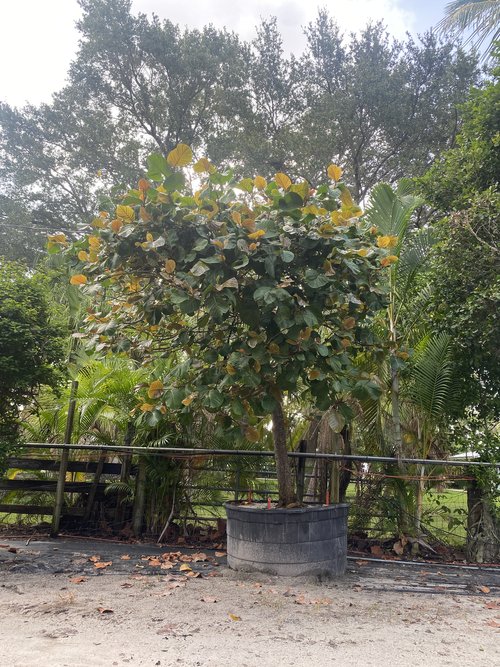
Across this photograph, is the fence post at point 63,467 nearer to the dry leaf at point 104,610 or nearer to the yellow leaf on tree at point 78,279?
the yellow leaf on tree at point 78,279

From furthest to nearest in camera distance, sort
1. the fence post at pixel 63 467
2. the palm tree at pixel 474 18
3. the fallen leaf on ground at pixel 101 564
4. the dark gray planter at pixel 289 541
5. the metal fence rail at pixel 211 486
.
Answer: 1. the palm tree at pixel 474 18
2. the fence post at pixel 63 467
3. the metal fence rail at pixel 211 486
4. the fallen leaf on ground at pixel 101 564
5. the dark gray planter at pixel 289 541

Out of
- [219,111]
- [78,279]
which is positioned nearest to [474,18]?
[219,111]

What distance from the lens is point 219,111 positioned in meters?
15.3

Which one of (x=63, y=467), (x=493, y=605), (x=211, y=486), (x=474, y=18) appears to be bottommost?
(x=493, y=605)

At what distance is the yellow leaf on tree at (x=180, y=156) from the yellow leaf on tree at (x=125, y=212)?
1.33 ft

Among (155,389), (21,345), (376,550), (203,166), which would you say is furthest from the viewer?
(376,550)

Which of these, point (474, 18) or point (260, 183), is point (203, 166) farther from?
point (474, 18)

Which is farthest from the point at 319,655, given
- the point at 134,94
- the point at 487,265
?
the point at 134,94

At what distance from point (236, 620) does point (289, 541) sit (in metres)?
1.01

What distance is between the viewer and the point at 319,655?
2.96 m

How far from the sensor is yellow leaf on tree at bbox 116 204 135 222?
3656 mm

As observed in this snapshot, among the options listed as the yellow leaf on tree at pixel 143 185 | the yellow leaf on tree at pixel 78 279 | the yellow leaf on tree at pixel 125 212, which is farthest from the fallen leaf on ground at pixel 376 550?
the yellow leaf on tree at pixel 143 185

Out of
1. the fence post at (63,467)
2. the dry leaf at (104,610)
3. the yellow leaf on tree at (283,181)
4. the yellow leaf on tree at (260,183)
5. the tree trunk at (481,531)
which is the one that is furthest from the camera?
the fence post at (63,467)

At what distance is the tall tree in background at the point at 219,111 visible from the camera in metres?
14.1
